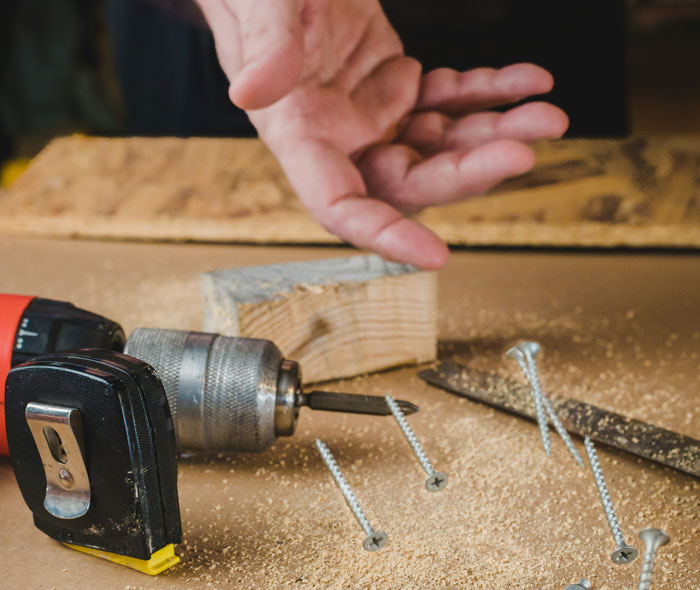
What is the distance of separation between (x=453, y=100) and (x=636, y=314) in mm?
530

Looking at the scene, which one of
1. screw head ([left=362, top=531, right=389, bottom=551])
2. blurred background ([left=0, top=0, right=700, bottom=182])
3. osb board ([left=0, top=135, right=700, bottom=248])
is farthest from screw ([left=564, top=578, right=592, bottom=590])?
osb board ([left=0, top=135, right=700, bottom=248])

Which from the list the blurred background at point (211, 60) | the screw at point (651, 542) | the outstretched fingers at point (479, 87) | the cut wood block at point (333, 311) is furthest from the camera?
the blurred background at point (211, 60)

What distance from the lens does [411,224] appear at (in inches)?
31.1

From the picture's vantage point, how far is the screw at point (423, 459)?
659mm

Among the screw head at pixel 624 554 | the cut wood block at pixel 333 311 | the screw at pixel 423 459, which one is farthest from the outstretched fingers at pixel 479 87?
the screw head at pixel 624 554

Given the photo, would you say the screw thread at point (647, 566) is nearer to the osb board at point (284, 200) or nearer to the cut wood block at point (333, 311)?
the cut wood block at point (333, 311)

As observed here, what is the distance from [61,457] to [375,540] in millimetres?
239

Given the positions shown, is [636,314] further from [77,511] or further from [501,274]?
[77,511]

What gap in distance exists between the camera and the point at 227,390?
68 cm

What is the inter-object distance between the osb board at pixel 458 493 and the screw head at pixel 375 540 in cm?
2

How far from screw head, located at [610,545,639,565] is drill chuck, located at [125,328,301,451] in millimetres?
291

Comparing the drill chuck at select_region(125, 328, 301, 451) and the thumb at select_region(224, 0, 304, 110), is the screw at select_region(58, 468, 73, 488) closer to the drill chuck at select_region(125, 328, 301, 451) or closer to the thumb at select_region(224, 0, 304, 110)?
the drill chuck at select_region(125, 328, 301, 451)

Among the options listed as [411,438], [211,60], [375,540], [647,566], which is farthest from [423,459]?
[211,60]

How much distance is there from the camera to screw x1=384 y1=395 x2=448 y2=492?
2.16 ft
